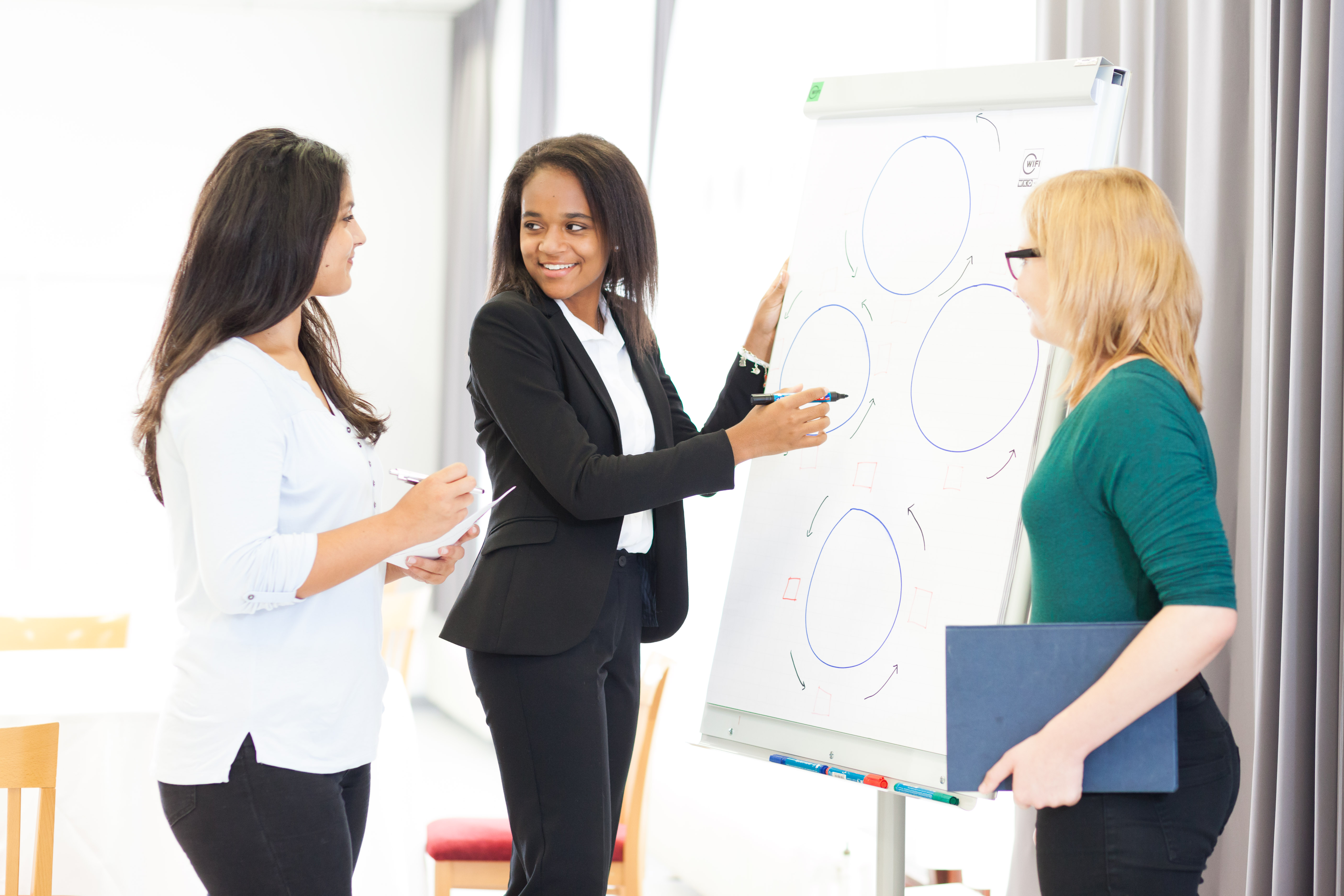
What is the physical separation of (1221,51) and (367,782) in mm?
1808

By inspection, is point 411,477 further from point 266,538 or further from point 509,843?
point 509,843

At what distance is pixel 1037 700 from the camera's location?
1.14 metres

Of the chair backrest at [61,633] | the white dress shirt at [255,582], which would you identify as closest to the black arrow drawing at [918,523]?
the white dress shirt at [255,582]

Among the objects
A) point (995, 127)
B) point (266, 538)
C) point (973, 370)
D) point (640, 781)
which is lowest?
point (640, 781)

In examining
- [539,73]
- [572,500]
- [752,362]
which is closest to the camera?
[572,500]

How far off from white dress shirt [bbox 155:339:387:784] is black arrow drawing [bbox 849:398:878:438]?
80cm

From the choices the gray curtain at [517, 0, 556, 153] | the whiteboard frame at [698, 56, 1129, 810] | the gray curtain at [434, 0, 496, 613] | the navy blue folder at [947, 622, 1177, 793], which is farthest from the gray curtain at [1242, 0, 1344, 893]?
the gray curtain at [434, 0, 496, 613]

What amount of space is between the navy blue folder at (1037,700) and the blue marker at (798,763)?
19.2 inches

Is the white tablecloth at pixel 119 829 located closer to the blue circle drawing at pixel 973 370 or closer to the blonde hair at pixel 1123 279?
the blue circle drawing at pixel 973 370

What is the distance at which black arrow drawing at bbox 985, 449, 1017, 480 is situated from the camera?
1540mm

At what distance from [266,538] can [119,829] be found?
148cm

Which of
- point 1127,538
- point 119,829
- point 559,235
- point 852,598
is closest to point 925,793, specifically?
point 852,598

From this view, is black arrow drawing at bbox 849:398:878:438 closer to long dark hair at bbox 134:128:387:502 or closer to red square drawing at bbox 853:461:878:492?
red square drawing at bbox 853:461:878:492

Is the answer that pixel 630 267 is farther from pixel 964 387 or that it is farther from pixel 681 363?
pixel 681 363
